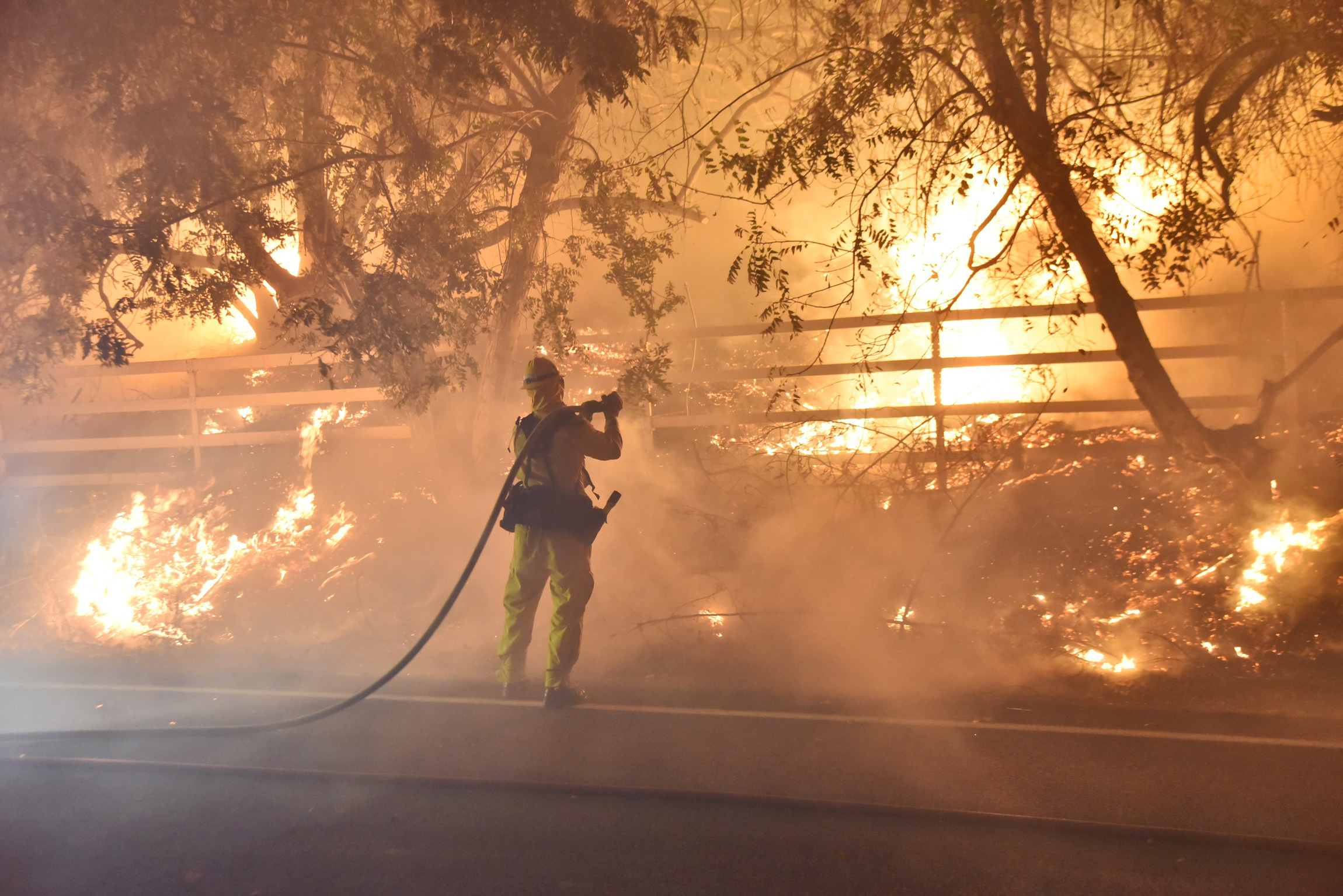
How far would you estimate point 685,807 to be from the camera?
12.6 ft

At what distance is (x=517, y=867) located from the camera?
11.3 feet

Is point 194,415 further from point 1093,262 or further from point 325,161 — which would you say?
point 1093,262

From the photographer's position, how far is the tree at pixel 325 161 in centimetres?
656

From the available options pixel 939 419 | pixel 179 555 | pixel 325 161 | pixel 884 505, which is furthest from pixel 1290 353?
pixel 179 555

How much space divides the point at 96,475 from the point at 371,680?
6505mm

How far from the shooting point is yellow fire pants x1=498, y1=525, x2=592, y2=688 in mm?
5219

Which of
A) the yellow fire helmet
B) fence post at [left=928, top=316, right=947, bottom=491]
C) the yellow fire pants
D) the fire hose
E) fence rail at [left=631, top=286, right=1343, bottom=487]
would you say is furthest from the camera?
fence post at [left=928, top=316, right=947, bottom=491]

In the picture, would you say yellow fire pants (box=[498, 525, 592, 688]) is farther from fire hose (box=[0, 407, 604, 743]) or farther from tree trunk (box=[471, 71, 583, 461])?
tree trunk (box=[471, 71, 583, 461])

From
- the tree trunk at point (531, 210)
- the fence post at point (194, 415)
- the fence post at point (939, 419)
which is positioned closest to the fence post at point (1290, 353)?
the fence post at point (939, 419)

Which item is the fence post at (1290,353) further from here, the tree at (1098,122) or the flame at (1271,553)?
the flame at (1271,553)

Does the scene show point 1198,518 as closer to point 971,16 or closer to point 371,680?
point 971,16

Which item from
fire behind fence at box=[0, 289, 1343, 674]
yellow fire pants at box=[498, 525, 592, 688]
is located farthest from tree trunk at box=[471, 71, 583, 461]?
yellow fire pants at box=[498, 525, 592, 688]

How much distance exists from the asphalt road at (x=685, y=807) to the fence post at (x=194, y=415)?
573cm

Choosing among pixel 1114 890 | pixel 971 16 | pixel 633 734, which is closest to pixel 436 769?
pixel 633 734
